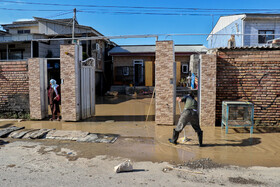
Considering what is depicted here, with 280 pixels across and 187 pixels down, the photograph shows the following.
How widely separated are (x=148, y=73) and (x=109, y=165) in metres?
17.5

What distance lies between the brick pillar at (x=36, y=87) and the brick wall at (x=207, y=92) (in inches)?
265

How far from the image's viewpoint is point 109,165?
5.09 meters

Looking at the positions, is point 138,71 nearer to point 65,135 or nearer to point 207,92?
point 207,92

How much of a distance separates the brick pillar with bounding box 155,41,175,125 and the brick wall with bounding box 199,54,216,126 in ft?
3.55

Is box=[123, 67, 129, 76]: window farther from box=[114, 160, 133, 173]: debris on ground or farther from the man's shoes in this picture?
box=[114, 160, 133, 173]: debris on ground

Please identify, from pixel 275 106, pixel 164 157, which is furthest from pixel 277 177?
pixel 275 106

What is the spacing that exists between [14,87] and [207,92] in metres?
8.47

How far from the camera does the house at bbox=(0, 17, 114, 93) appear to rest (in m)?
19.3

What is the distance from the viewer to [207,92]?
28.1ft

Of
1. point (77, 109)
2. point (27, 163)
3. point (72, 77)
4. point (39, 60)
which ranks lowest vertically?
point (27, 163)

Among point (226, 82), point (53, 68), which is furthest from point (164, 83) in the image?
point (53, 68)

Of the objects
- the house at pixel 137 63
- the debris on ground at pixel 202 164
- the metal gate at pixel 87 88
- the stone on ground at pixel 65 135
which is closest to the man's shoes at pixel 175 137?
the debris on ground at pixel 202 164

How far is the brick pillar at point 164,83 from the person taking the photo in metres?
8.76

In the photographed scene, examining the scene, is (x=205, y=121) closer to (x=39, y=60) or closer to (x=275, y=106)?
(x=275, y=106)
